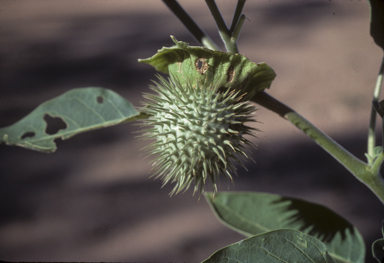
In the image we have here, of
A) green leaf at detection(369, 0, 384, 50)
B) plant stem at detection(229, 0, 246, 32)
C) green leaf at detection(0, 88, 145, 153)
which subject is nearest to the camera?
plant stem at detection(229, 0, 246, 32)

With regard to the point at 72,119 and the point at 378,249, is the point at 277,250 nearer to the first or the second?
the point at 378,249

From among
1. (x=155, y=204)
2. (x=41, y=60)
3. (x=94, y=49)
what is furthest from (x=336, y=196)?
(x=41, y=60)

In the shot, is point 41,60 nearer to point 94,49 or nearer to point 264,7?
point 94,49

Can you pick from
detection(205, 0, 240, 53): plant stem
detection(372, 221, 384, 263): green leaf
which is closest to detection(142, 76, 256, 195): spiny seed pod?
detection(205, 0, 240, 53): plant stem

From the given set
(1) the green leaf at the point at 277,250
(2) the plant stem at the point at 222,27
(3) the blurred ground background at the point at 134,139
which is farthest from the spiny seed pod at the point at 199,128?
(3) the blurred ground background at the point at 134,139

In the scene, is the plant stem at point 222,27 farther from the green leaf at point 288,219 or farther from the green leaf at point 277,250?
the green leaf at point 288,219

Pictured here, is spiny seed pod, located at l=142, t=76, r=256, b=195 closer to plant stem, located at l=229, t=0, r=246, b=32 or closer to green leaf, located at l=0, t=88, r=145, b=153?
plant stem, located at l=229, t=0, r=246, b=32
